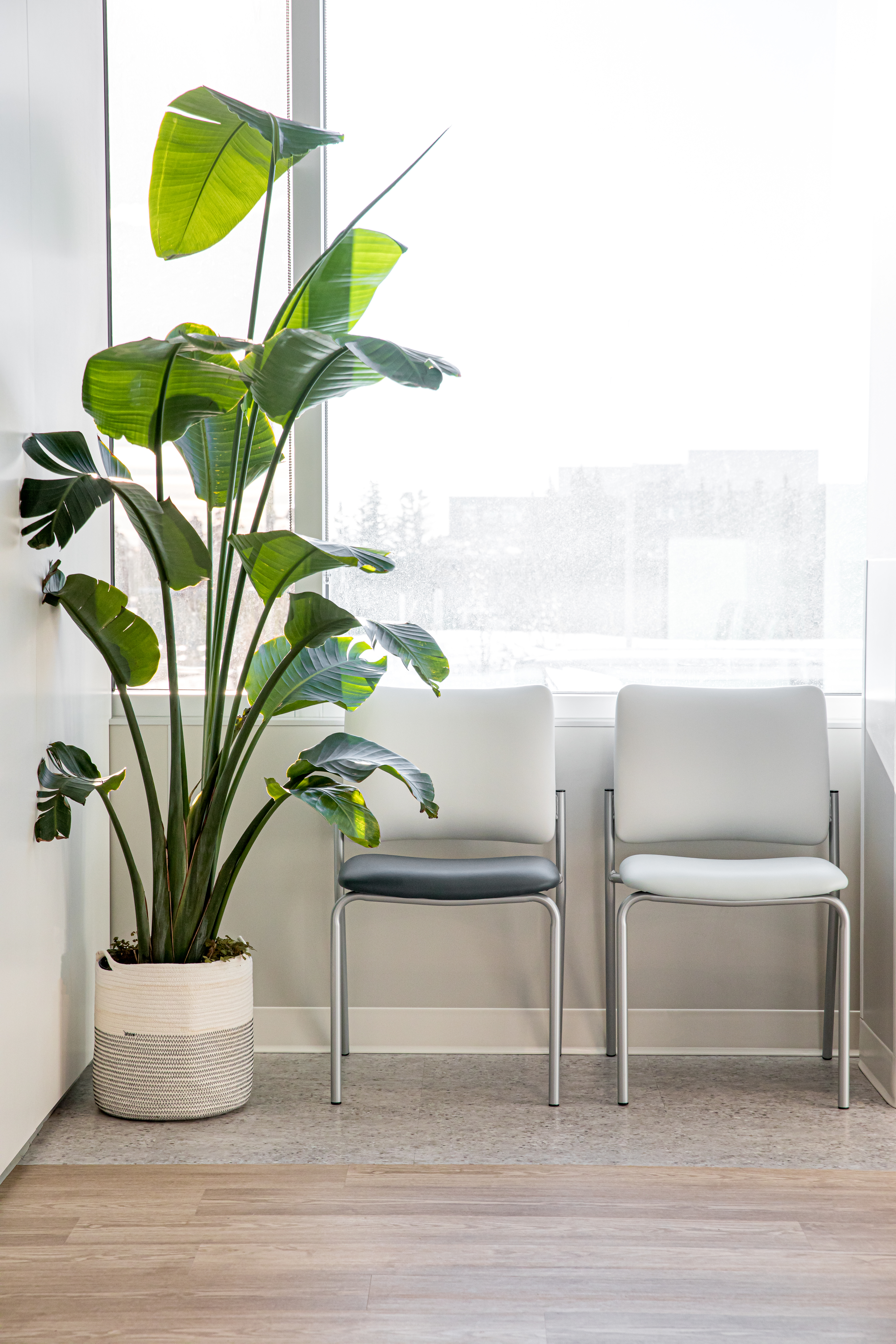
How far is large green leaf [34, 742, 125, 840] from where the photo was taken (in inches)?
86.9

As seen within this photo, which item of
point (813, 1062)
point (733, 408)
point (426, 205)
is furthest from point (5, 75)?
point (813, 1062)

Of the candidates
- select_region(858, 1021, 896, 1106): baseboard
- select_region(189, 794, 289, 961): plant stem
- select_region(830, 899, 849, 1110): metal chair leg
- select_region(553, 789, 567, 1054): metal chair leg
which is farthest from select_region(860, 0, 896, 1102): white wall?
select_region(189, 794, 289, 961): plant stem

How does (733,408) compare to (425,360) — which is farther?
(733,408)

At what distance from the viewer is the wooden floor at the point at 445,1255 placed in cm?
167

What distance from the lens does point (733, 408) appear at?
2.93 metres

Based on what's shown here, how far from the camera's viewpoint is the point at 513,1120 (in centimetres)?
241

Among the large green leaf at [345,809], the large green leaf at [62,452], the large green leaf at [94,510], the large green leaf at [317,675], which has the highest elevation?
→ the large green leaf at [62,452]

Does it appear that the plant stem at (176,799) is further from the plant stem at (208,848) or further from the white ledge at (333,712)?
the white ledge at (333,712)

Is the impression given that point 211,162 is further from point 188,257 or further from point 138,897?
point 138,897

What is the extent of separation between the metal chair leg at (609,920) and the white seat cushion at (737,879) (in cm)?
24

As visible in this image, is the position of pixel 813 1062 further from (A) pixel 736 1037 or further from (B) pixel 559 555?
(B) pixel 559 555

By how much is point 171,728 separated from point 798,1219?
156 centimetres

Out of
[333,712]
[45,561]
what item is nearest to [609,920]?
[333,712]

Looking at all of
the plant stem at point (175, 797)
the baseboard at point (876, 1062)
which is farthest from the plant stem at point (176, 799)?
the baseboard at point (876, 1062)
